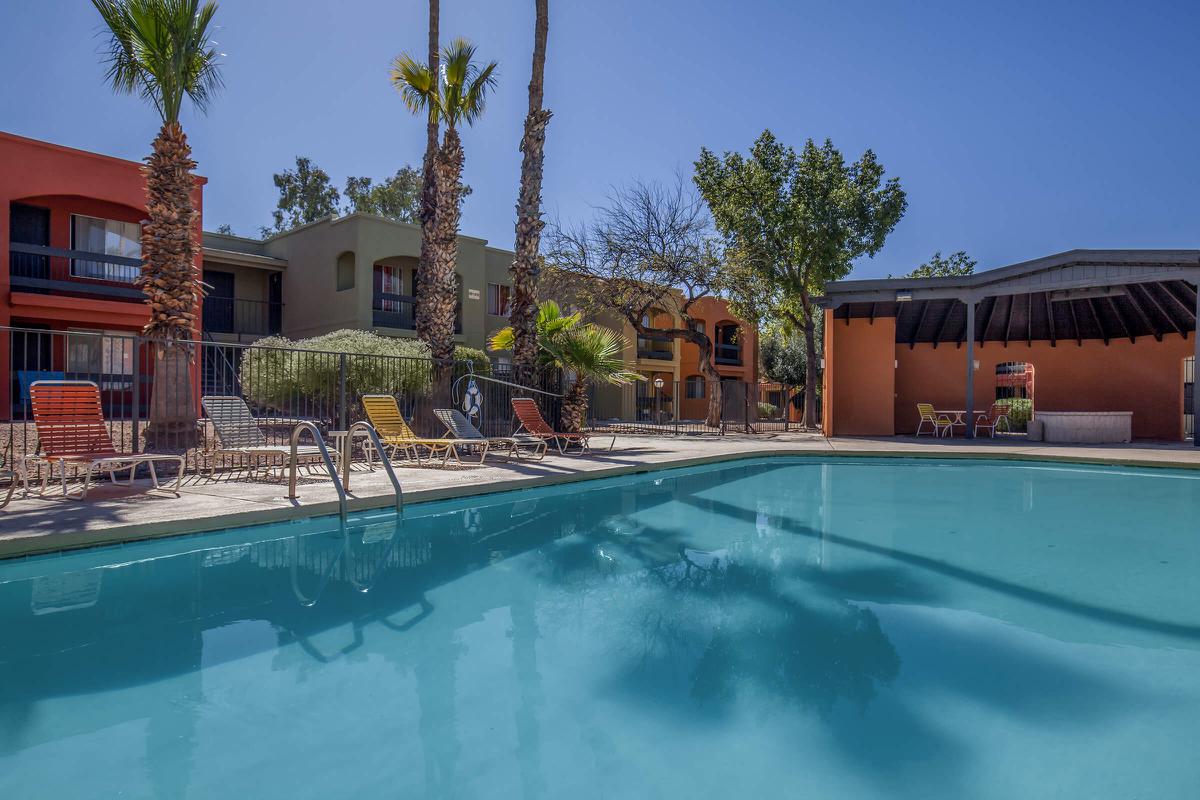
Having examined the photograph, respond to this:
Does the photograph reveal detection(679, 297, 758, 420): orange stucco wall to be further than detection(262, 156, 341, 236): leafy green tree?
No

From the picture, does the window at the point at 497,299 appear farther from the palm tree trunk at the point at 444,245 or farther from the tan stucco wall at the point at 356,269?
the palm tree trunk at the point at 444,245

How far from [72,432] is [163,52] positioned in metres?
5.60

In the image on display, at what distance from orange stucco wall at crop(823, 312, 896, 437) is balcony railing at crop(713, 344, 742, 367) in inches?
494

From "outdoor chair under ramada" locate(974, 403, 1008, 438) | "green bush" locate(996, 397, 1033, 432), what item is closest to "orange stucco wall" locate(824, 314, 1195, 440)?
"green bush" locate(996, 397, 1033, 432)

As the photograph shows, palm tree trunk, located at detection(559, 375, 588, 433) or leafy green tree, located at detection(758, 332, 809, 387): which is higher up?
leafy green tree, located at detection(758, 332, 809, 387)

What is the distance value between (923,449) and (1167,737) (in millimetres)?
11505

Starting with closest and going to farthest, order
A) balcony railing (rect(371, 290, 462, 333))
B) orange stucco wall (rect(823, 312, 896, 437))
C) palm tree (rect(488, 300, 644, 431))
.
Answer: palm tree (rect(488, 300, 644, 431)) < orange stucco wall (rect(823, 312, 896, 437)) < balcony railing (rect(371, 290, 462, 333))

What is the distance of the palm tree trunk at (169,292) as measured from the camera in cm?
891

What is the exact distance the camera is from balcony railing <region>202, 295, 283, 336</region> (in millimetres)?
20312


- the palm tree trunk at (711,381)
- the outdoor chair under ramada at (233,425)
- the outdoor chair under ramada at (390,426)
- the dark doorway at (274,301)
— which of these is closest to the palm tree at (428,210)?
the outdoor chair under ramada at (390,426)

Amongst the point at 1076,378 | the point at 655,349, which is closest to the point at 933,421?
→ the point at 1076,378

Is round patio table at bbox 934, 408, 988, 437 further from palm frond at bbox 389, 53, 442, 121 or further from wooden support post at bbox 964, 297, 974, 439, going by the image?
palm frond at bbox 389, 53, 442, 121

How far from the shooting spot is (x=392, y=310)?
70.9 feet

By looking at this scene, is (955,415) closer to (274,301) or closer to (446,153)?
(446,153)
